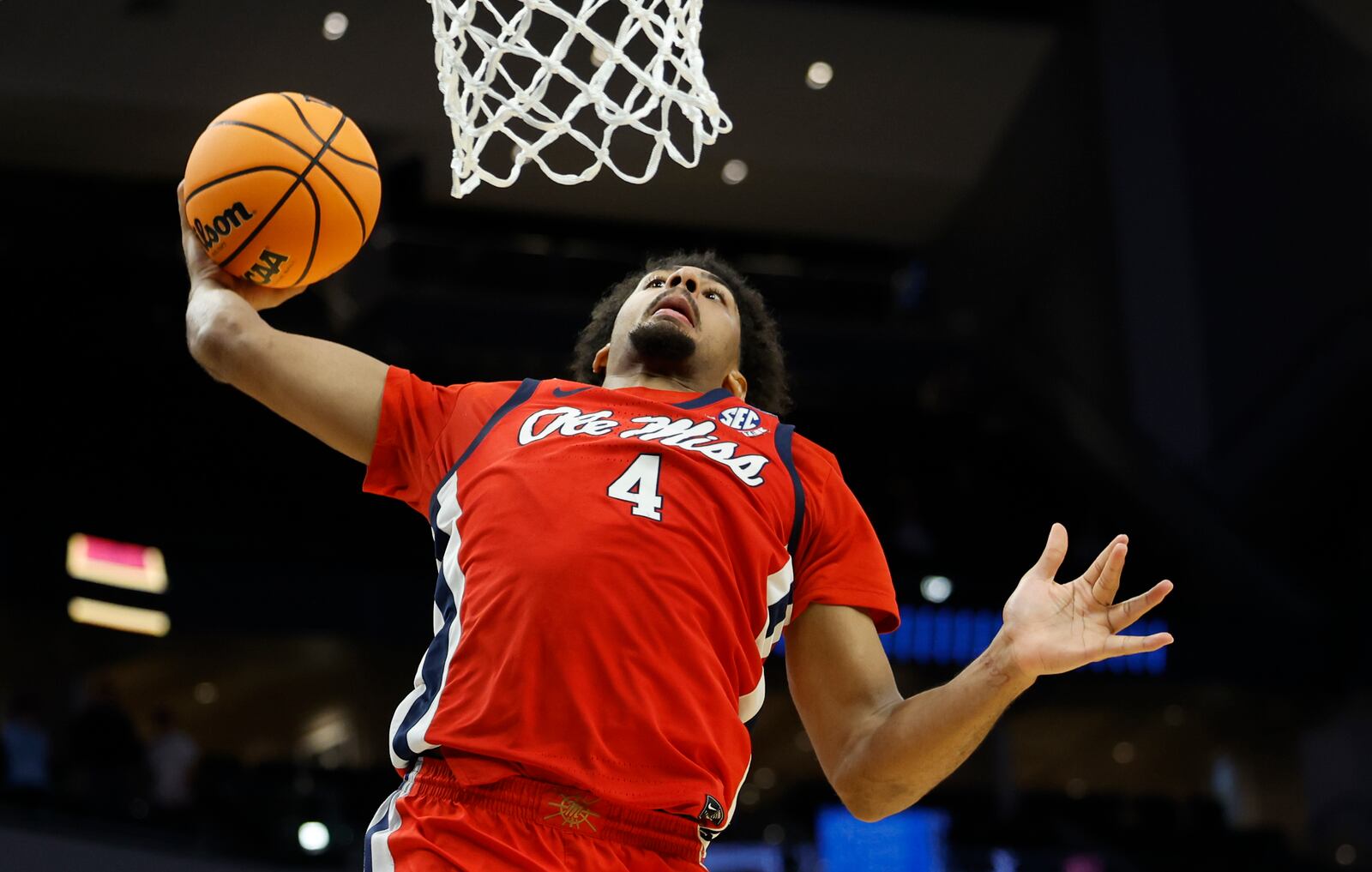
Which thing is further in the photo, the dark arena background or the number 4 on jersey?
the dark arena background

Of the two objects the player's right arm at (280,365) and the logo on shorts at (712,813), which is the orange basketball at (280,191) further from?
the logo on shorts at (712,813)

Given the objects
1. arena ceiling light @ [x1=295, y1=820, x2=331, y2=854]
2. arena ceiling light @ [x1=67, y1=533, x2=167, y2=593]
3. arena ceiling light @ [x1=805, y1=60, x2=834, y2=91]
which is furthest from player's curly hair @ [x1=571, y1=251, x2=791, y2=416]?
arena ceiling light @ [x1=67, y1=533, x2=167, y2=593]

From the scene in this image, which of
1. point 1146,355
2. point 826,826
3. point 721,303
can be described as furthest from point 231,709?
point 721,303

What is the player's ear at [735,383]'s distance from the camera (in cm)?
290

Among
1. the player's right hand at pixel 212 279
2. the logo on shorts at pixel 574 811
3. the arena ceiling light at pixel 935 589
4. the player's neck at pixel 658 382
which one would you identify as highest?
the player's right hand at pixel 212 279

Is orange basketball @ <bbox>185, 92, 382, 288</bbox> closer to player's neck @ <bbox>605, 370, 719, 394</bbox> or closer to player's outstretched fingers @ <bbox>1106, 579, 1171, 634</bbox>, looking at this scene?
player's neck @ <bbox>605, 370, 719, 394</bbox>

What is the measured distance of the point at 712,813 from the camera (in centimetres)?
223

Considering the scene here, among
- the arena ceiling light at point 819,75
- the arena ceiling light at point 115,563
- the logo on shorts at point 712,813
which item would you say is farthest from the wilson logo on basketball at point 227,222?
the arena ceiling light at point 115,563

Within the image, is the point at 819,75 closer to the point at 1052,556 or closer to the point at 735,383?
the point at 735,383

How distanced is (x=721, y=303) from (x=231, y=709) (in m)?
13.1

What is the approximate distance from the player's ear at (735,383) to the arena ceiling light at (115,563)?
31.2 feet

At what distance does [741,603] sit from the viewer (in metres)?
2.37

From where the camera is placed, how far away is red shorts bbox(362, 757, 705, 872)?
6.95ft

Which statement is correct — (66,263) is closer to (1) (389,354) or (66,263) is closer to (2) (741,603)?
(1) (389,354)
